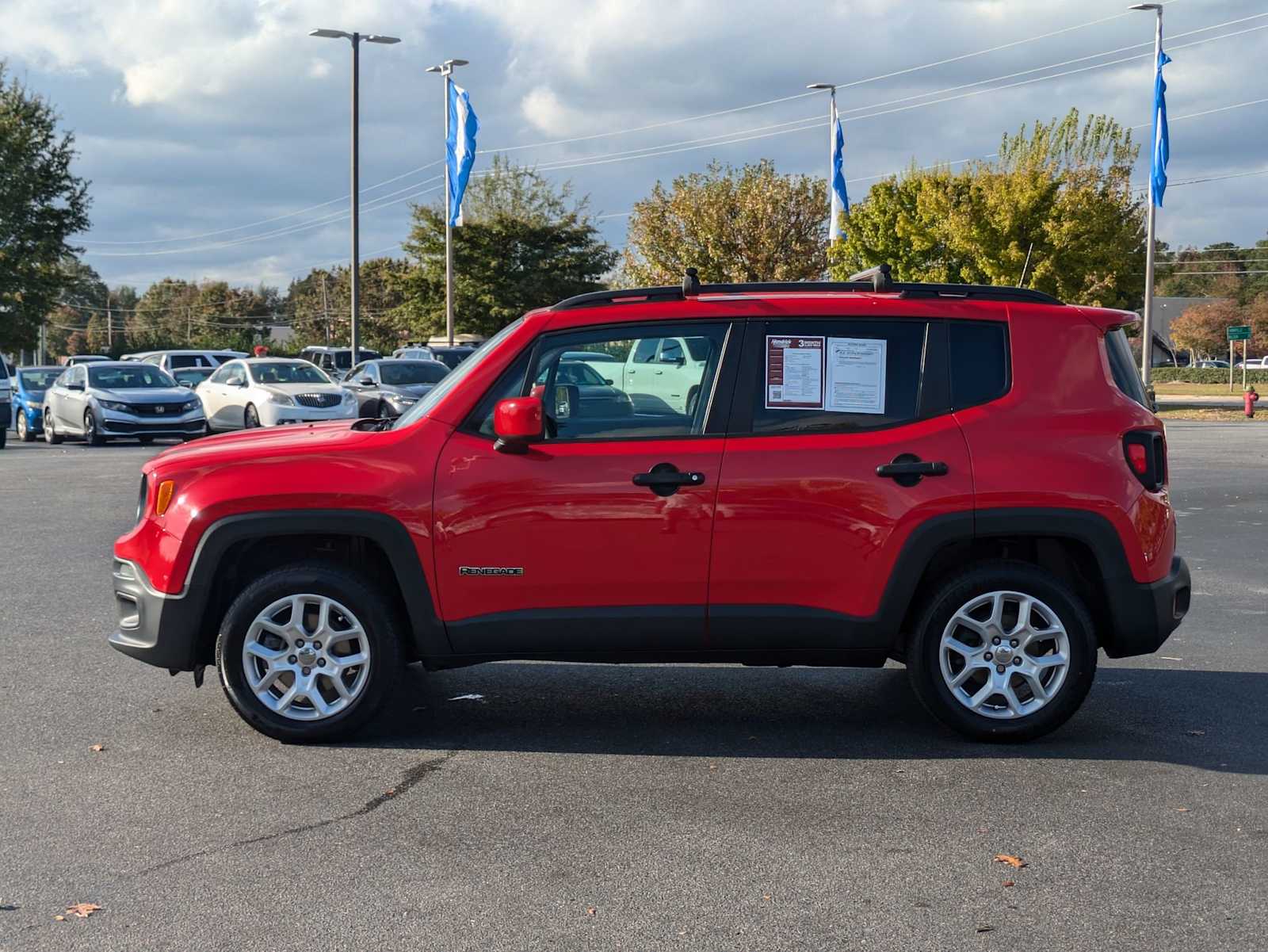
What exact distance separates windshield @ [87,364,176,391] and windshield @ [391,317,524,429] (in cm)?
2181

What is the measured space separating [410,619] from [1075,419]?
113 inches

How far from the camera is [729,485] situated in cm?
580

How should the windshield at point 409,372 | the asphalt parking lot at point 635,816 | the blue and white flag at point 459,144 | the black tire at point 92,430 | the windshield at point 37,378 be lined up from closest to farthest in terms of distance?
the asphalt parking lot at point 635,816, the black tire at point 92,430, the windshield at point 409,372, the windshield at point 37,378, the blue and white flag at point 459,144

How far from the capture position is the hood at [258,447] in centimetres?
595

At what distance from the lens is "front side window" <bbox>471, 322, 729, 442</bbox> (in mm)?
5926

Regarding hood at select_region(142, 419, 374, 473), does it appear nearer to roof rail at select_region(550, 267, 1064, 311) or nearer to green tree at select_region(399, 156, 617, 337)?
roof rail at select_region(550, 267, 1064, 311)

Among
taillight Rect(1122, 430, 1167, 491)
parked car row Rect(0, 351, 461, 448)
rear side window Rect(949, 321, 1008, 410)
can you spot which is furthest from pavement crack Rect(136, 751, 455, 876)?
parked car row Rect(0, 351, 461, 448)

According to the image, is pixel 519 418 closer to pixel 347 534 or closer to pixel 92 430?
pixel 347 534

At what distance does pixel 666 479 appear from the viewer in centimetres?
578

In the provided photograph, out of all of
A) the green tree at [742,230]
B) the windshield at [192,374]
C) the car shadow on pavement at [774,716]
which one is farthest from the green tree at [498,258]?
the car shadow on pavement at [774,716]

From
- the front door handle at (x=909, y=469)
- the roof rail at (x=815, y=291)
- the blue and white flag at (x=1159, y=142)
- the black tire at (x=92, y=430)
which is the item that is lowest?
the black tire at (x=92, y=430)

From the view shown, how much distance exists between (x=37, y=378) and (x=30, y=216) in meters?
17.2

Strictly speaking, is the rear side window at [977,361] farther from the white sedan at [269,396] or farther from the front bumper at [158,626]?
the white sedan at [269,396]

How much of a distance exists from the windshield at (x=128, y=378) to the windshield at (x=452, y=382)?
21.8 meters
